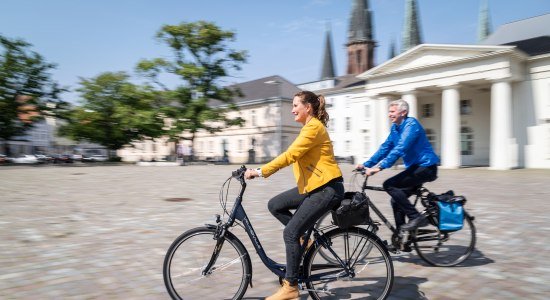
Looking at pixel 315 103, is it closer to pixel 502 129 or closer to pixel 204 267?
pixel 204 267

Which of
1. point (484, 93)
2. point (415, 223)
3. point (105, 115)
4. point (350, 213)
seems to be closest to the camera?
point (350, 213)

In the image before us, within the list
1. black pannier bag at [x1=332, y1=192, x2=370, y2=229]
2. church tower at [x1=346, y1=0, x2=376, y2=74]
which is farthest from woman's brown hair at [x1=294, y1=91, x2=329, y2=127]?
church tower at [x1=346, y1=0, x2=376, y2=74]

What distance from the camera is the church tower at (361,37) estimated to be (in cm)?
6831

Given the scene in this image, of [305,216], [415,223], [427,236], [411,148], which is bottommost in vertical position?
[427,236]

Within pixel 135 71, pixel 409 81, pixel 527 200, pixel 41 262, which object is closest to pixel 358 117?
pixel 409 81

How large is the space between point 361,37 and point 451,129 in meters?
40.2

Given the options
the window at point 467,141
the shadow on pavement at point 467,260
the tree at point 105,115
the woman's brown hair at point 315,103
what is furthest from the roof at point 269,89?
the woman's brown hair at point 315,103

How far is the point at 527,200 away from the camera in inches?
438

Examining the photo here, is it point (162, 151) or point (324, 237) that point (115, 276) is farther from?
point (162, 151)

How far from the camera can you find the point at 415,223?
482cm

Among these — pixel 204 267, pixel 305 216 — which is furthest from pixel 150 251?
pixel 305 216

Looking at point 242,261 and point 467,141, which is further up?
point 467,141

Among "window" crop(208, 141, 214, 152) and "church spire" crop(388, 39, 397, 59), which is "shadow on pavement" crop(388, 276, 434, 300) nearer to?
"window" crop(208, 141, 214, 152)

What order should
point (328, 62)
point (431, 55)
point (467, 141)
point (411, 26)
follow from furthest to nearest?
1. point (328, 62)
2. point (411, 26)
3. point (467, 141)
4. point (431, 55)
